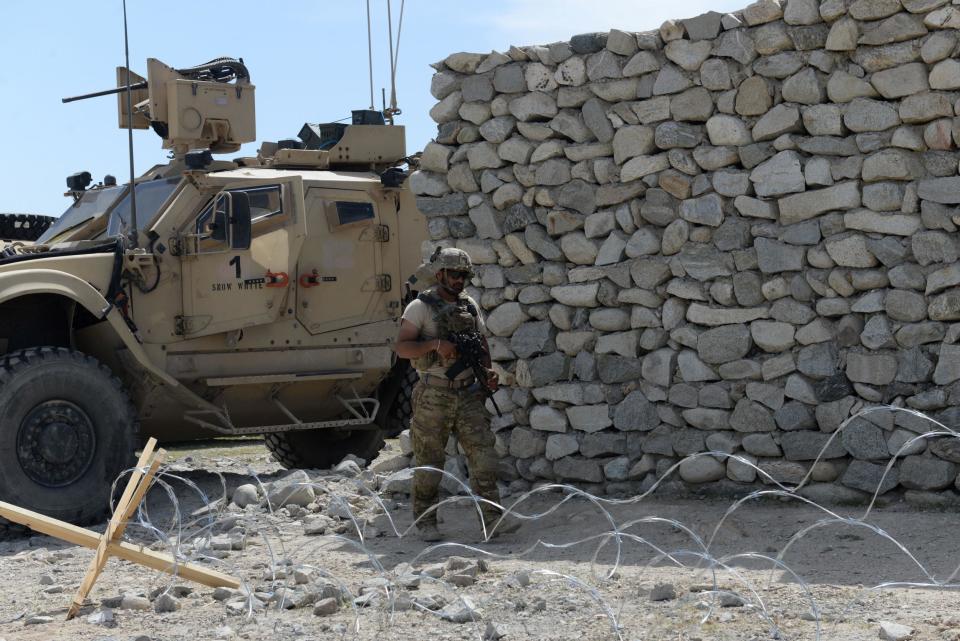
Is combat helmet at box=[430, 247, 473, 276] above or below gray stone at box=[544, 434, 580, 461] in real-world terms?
above

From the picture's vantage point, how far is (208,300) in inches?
340

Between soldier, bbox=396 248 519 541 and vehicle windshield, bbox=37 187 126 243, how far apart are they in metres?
3.56

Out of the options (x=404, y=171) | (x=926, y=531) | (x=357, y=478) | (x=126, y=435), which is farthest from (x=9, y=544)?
(x=926, y=531)

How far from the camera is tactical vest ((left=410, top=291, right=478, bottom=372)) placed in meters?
6.57

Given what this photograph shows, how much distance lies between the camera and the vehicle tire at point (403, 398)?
32.6 feet

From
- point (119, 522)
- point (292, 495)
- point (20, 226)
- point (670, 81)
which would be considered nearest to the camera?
point (119, 522)

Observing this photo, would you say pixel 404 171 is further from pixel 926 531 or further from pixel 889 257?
pixel 926 531

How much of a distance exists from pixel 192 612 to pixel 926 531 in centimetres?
325

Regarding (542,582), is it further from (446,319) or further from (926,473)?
(926,473)

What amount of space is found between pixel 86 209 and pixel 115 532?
472 centimetres

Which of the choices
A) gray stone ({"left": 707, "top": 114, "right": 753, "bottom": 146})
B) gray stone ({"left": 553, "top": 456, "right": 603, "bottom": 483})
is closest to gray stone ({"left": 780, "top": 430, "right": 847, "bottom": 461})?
gray stone ({"left": 553, "top": 456, "right": 603, "bottom": 483})

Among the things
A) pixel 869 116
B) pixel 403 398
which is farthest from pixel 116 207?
pixel 869 116

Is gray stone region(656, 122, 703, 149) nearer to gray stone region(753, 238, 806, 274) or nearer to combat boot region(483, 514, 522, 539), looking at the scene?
gray stone region(753, 238, 806, 274)

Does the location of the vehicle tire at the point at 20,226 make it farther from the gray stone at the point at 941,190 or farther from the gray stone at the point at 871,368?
the gray stone at the point at 941,190
